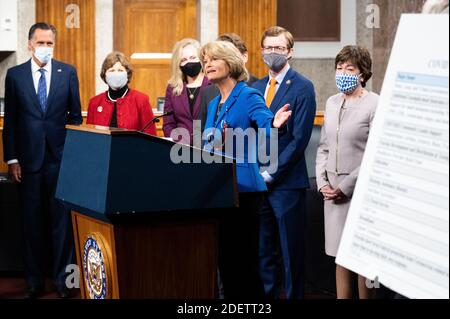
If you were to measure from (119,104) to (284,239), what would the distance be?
139 cm

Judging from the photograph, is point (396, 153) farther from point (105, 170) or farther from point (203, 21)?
point (203, 21)

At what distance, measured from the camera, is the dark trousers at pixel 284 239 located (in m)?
3.95

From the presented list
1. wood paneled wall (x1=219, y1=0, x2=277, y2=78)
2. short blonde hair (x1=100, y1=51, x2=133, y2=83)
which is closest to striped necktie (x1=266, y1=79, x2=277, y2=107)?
short blonde hair (x1=100, y1=51, x2=133, y2=83)

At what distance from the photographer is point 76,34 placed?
26.4ft

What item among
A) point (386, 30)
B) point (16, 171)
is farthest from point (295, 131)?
point (16, 171)

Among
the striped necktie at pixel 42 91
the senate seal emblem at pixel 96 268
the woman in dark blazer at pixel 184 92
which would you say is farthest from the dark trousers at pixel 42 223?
the senate seal emblem at pixel 96 268

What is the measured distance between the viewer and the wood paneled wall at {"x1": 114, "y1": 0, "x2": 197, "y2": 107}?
8.34 metres

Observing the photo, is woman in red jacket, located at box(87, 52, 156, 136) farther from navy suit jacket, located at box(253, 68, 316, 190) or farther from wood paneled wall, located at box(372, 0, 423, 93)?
wood paneled wall, located at box(372, 0, 423, 93)

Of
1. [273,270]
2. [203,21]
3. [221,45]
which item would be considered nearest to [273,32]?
[221,45]

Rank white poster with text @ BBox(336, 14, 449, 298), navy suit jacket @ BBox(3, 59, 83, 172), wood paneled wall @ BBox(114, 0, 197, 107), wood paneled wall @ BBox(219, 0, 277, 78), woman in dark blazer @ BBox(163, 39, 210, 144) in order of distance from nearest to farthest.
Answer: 1. white poster with text @ BBox(336, 14, 449, 298)
2. woman in dark blazer @ BBox(163, 39, 210, 144)
3. navy suit jacket @ BBox(3, 59, 83, 172)
4. wood paneled wall @ BBox(219, 0, 277, 78)
5. wood paneled wall @ BBox(114, 0, 197, 107)

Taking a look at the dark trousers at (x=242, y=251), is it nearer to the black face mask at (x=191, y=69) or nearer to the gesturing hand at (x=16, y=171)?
the black face mask at (x=191, y=69)

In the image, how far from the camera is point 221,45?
3369 mm

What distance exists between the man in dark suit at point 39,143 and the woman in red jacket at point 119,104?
159mm

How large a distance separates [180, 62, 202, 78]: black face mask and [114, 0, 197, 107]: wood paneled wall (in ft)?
12.3
